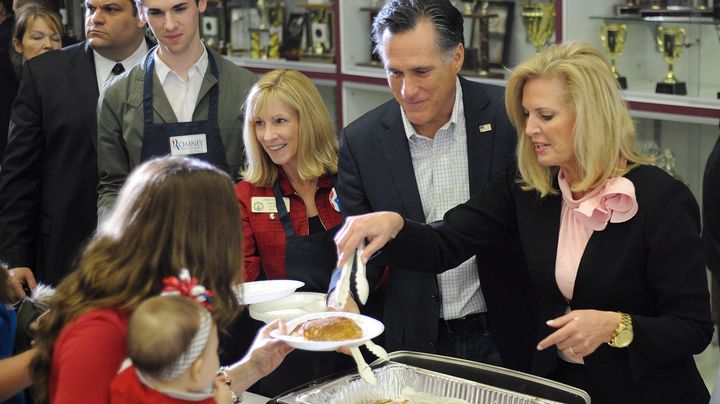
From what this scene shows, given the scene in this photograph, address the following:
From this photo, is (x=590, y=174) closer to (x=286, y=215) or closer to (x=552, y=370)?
(x=552, y=370)

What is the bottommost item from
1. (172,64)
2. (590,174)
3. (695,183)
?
(695,183)

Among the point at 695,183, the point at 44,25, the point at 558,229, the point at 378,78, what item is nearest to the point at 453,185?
the point at 558,229

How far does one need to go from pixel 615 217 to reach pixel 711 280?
2372mm

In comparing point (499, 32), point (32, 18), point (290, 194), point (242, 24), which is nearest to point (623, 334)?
point (290, 194)

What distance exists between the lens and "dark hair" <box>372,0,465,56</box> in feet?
8.82

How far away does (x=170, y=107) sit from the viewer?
3.45 m

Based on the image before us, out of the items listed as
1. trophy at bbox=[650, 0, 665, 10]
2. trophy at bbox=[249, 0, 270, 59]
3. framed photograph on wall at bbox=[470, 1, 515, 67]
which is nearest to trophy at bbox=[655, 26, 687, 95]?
trophy at bbox=[650, 0, 665, 10]

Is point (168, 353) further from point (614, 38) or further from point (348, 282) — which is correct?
point (614, 38)

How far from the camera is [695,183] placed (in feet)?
14.7

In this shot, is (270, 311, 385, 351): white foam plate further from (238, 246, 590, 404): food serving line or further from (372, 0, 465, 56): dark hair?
(372, 0, 465, 56): dark hair

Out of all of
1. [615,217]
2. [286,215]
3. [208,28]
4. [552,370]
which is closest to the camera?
[615,217]

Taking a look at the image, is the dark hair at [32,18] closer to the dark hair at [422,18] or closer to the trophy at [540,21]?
the trophy at [540,21]

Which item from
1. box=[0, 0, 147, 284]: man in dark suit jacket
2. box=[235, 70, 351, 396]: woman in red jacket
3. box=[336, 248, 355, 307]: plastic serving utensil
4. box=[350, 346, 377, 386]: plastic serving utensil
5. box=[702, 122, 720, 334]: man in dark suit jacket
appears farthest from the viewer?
box=[0, 0, 147, 284]: man in dark suit jacket

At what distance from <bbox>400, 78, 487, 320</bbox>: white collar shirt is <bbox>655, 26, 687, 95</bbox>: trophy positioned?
180cm
